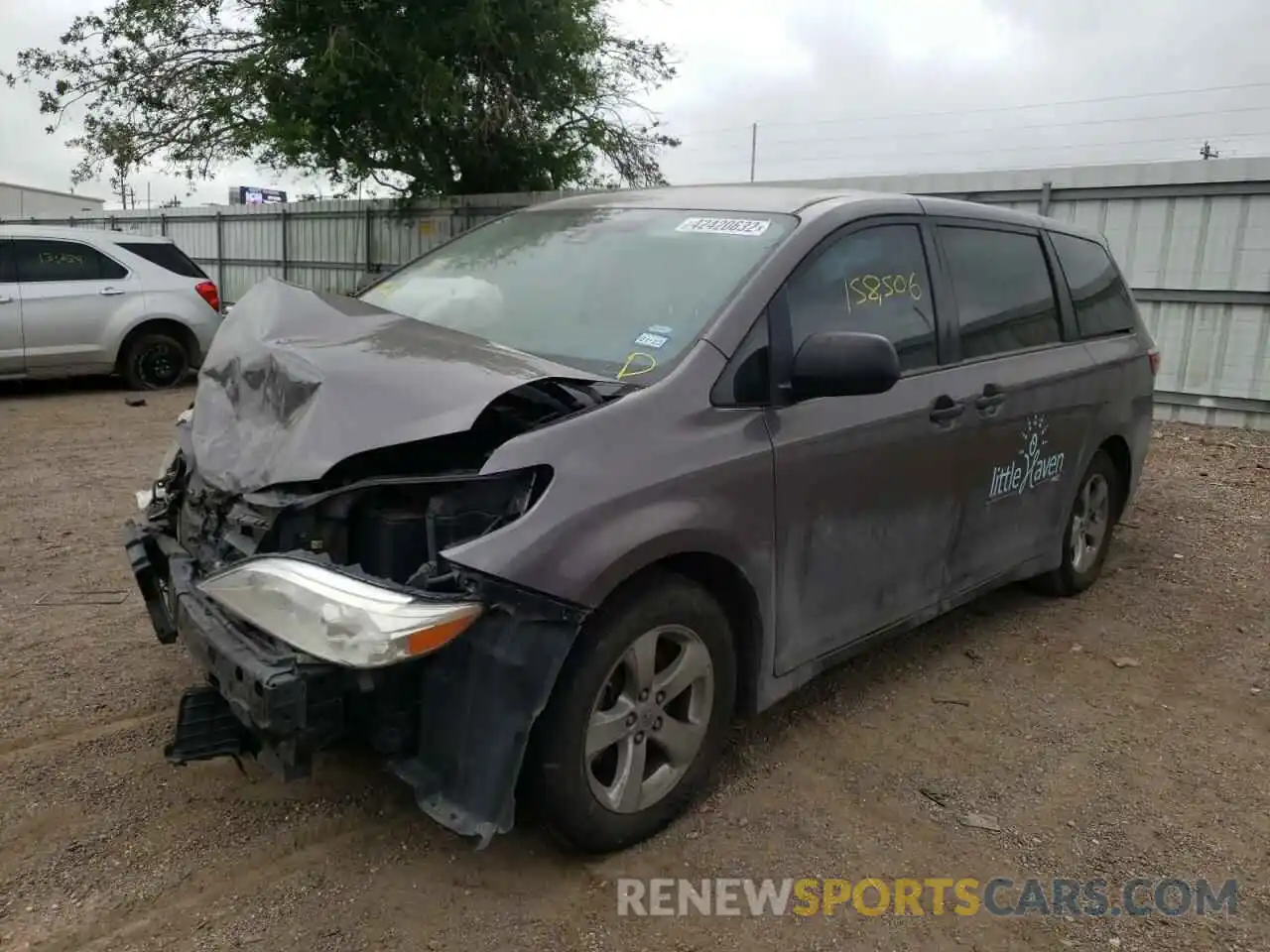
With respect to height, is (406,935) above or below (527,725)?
below

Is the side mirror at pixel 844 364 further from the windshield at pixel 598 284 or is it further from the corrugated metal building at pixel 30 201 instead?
the corrugated metal building at pixel 30 201

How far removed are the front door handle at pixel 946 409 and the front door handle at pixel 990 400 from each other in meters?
0.13

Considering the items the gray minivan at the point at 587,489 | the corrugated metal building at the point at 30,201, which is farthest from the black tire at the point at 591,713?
the corrugated metal building at the point at 30,201

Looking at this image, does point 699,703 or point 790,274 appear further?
point 790,274

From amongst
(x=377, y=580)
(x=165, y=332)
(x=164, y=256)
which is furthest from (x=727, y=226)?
(x=164, y=256)

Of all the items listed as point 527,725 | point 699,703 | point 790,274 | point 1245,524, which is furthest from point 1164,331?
point 527,725

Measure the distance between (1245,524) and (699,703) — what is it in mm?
5026

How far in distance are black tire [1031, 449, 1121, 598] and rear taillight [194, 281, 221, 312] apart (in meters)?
9.23

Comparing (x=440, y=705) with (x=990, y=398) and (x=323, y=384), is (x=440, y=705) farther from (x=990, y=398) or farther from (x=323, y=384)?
(x=990, y=398)

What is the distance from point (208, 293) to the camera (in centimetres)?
1102

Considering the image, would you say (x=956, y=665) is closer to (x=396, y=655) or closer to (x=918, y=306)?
(x=918, y=306)

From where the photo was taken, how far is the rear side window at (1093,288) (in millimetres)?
4766

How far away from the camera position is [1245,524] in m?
6.35

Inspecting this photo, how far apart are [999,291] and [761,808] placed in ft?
7.90
